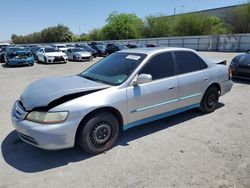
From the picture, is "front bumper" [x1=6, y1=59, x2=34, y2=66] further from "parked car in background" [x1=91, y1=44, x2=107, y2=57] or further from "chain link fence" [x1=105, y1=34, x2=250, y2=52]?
"chain link fence" [x1=105, y1=34, x2=250, y2=52]

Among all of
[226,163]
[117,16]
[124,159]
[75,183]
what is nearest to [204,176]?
[226,163]

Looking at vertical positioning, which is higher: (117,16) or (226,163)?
(117,16)

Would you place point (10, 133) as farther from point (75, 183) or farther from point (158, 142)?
point (158, 142)

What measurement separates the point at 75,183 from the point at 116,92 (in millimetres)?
1446

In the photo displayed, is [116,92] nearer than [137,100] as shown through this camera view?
Yes

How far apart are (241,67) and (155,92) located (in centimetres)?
573

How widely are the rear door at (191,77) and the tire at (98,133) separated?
158 centimetres

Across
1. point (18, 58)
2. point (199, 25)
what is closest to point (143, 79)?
point (18, 58)

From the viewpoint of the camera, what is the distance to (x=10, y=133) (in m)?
4.38

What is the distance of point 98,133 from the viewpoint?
3.53 meters

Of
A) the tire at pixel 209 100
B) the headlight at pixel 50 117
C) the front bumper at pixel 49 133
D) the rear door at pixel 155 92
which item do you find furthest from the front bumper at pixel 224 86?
the headlight at pixel 50 117

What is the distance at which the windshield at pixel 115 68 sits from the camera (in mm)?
3912

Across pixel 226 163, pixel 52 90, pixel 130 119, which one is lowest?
pixel 226 163

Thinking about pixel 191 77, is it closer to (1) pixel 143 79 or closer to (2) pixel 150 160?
(1) pixel 143 79
